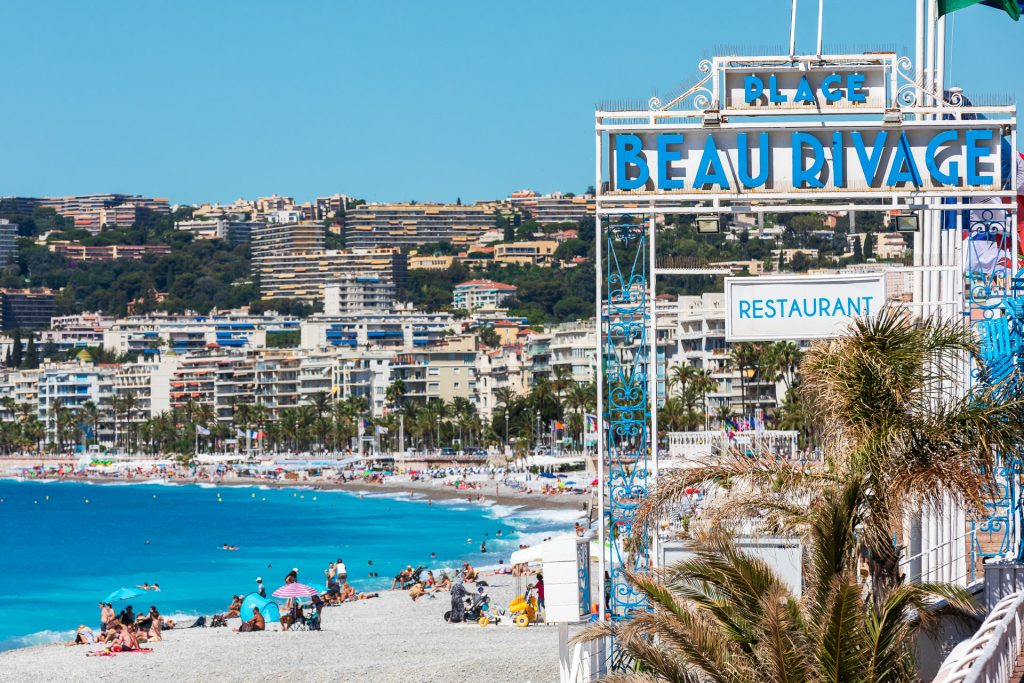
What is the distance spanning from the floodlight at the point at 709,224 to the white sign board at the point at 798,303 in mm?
455

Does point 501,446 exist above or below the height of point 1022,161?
below

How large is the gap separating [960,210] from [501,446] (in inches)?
4424

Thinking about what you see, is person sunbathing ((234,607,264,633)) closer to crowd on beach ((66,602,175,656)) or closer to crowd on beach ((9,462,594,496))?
crowd on beach ((66,602,175,656))

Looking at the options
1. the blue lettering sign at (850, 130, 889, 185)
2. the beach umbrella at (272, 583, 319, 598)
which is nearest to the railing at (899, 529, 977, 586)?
the blue lettering sign at (850, 130, 889, 185)

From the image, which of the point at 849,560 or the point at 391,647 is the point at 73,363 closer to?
the point at 391,647

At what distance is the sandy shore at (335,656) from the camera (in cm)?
2284

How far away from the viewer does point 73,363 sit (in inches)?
7554

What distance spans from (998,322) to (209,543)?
213 ft

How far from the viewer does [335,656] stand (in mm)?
27016

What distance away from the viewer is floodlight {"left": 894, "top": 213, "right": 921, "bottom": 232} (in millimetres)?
14398

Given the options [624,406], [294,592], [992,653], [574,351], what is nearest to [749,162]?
[624,406]

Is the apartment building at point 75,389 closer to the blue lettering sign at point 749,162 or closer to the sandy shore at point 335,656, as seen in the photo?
the sandy shore at point 335,656

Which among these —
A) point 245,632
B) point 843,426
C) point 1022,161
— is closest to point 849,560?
point 843,426

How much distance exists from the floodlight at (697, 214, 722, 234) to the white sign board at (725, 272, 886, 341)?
17.9 inches
